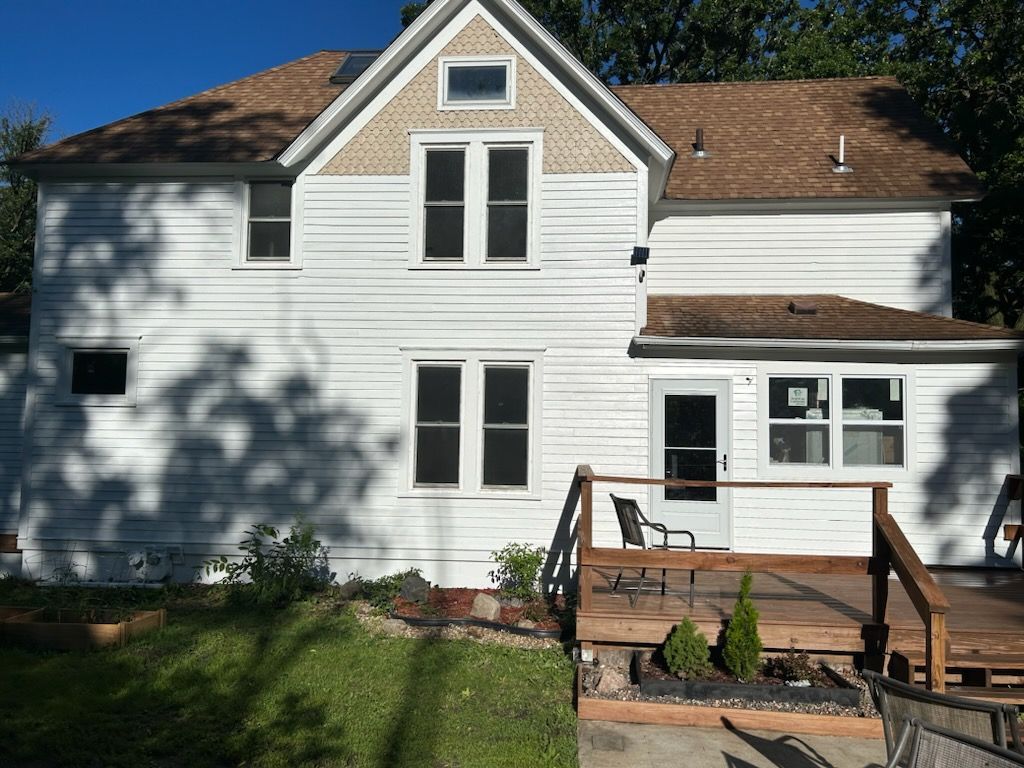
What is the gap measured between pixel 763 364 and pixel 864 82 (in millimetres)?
8023

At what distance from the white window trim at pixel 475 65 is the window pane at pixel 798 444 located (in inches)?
206

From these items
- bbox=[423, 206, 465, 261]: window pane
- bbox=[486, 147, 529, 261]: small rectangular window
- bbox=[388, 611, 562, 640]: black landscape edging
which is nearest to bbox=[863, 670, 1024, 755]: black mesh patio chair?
bbox=[388, 611, 562, 640]: black landscape edging

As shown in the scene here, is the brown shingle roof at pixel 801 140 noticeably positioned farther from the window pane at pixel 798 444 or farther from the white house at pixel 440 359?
the window pane at pixel 798 444

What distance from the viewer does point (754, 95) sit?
14648 millimetres

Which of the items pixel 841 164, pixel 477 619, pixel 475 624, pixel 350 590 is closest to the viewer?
pixel 475 624

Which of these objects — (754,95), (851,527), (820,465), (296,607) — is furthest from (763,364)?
(754,95)

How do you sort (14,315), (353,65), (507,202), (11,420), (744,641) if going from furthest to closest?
(353,65) → (14,315) → (11,420) → (507,202) → (744,641)

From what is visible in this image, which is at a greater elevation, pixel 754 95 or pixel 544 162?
pixel 754 95

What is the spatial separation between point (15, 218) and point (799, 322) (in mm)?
Answer: 26910

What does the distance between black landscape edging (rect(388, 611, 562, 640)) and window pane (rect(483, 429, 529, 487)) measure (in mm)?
1991

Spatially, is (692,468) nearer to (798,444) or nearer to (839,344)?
(798,444)

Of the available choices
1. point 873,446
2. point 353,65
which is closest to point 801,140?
point 873,446

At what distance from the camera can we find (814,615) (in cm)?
704

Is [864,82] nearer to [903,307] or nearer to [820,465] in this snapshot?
[903,307]
